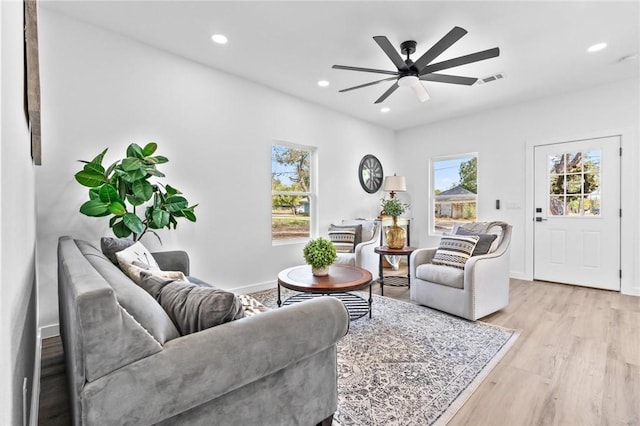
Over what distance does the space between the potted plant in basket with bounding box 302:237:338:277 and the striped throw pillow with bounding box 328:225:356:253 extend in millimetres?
1527

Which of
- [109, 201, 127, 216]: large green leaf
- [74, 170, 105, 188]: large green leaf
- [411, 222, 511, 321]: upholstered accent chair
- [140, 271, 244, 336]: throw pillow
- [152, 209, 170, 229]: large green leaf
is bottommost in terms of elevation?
[411, 222, 511, 321]: upholstered accent chair

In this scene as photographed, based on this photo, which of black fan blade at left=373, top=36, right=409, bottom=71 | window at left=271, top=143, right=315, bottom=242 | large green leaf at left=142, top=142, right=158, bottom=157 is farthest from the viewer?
window at left=271, top=143, right=315, bottom=242

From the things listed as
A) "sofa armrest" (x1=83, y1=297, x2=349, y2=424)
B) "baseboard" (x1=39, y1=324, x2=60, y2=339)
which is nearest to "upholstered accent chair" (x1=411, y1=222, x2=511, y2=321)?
"sofa armrest" (x1=83, y1=297, x2=349, y2=424)

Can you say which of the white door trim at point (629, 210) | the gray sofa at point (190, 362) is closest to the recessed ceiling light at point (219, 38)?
the gray sofa at point (190, 362)

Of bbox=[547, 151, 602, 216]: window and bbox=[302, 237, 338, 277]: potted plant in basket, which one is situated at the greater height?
bbox=[547, 151, 602, 216]: window

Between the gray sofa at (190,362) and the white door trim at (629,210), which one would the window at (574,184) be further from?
the gray sofa at (190,362)

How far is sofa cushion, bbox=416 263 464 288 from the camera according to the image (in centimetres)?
290

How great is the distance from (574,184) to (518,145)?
918 millimetres

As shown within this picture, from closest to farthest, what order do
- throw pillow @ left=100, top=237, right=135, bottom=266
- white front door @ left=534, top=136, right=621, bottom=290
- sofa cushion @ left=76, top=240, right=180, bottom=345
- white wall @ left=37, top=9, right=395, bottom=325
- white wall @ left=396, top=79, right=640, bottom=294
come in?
1. sofa cushion @ left=76, top=240, right=180, bottom=345
2. throw pillow @ left=100, top=237, right=135, bottom=266
3. white wall @ left=37, top=9, right=395, bottom=325
4. white wall @ left=396, top=79, right=640, bottom=294
5. white front door @ left=534, top=136, right=621, bottom=290

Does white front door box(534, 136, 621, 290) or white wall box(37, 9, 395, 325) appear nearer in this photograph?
white wall box(37, 9, 395, 325)

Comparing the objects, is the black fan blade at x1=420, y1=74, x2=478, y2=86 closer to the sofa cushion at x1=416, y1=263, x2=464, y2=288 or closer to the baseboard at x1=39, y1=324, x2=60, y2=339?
the sofa cushion at x1=416, y1=263, x2=464, y2=288

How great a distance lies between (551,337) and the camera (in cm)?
254

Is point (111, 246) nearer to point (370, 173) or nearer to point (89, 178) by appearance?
point (89, 178)

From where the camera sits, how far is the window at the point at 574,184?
13.3ft
